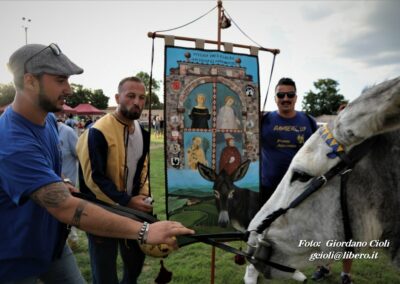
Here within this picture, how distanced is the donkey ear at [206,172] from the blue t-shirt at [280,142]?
1.18 meters

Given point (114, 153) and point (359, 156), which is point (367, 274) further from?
point (114, 153)

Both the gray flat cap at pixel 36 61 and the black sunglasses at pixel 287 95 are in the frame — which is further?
the black sunglasses at pixel 287 95

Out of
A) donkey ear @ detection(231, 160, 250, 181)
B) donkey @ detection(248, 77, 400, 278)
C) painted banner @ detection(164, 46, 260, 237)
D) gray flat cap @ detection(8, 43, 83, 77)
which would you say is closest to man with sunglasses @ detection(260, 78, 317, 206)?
painted banner @ detection(164, 46, 260, 237)

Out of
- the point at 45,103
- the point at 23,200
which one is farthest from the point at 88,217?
the point at 45,103

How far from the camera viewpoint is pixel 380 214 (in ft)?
5.41

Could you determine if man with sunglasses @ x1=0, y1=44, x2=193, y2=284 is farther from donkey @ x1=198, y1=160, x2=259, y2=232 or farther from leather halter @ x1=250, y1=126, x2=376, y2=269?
donkey @ x1=198, y1=160, x2=259, y2=232

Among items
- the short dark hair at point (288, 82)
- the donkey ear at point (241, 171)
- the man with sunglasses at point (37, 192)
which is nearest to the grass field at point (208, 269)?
the donkey ear at point (241, 171)

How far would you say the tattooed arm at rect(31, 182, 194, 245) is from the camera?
1.64 metres

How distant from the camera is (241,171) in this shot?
3.21 meters

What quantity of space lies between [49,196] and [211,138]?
1.82 metres

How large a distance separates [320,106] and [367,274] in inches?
2934

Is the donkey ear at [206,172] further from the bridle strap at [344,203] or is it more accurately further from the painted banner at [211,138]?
the bridle strap at [344,203]

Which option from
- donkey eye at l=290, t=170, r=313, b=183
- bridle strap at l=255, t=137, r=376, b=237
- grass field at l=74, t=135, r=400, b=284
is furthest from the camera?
grass field at l=74, t=135, r=400, b=284

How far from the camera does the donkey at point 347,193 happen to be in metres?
1.49
